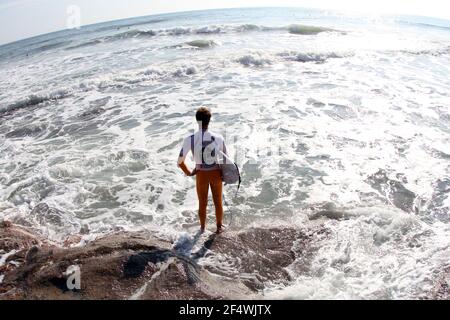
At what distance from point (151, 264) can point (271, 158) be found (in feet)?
15.3

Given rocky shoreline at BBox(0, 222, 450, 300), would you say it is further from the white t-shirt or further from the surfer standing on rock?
the white t-shirt

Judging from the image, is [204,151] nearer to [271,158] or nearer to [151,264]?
[151,264]

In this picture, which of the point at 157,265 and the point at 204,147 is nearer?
the point at 157,265

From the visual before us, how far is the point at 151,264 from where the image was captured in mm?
4570

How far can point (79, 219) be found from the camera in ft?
20.9

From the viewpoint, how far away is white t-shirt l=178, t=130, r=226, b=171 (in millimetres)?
5129

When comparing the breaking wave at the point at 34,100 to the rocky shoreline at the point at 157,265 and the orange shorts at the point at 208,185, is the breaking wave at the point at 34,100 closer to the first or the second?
the rocky shoreline at the point at 157,265

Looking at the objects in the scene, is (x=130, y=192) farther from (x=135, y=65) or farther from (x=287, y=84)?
(x=135, y=65)

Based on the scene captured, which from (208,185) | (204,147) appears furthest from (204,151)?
(208,185)

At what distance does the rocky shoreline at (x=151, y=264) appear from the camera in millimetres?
4191

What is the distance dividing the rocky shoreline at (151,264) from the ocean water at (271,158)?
1.15 feet

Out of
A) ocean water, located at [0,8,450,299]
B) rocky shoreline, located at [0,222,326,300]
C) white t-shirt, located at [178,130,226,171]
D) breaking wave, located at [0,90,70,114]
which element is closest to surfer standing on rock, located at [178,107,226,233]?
white t-shirt, located at [178,130,226,171]
